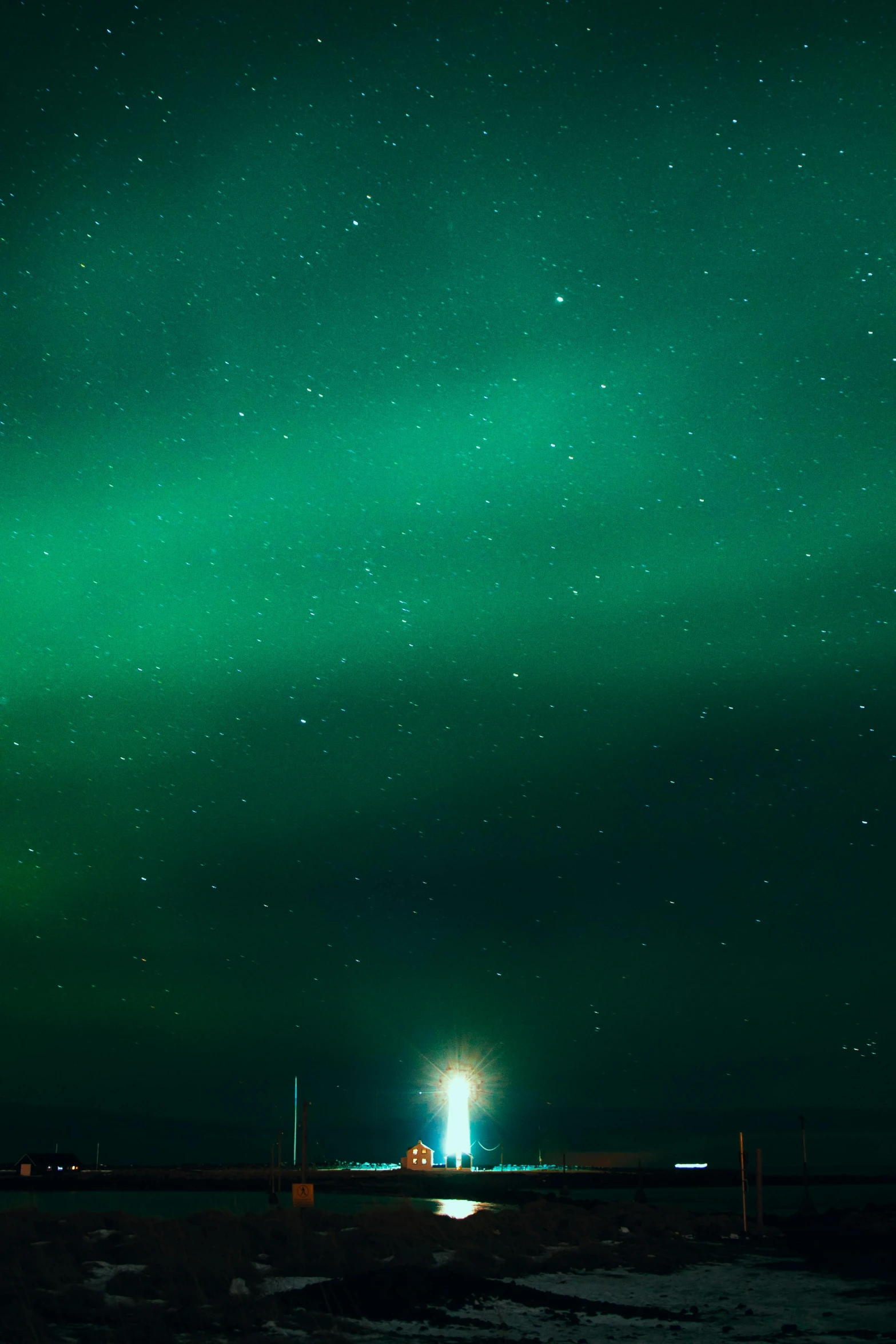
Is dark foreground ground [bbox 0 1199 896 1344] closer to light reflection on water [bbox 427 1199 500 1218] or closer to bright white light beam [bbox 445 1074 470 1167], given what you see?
light reflection on water [bbox 427 1199 500 1218]

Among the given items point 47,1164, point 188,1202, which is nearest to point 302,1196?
point 188,1202

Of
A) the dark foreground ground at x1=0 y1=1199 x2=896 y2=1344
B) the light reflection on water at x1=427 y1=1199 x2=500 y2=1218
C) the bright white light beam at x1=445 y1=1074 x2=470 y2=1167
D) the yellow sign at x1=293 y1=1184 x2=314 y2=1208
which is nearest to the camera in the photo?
the dark foreground ground at x1=0 y1=1199 x2=896 y2=1344

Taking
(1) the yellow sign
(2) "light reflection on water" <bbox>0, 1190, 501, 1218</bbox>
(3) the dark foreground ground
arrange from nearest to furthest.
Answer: (3) the dark foreground ground < (1) the yellow sign < (2) "light reflection on water" <bbox>0, 1190, 501, 1218</bbox>

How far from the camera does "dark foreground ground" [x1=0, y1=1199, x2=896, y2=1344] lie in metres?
18.3

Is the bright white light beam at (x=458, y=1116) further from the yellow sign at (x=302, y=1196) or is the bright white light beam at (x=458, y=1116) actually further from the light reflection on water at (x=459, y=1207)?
the yellow sign at (x=302, y=1196)

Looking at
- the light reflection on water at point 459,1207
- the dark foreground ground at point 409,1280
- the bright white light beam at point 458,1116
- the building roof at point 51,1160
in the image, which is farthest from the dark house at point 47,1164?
the dark foreground ground at point 409,1280

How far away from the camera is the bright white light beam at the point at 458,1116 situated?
11244 centimetres

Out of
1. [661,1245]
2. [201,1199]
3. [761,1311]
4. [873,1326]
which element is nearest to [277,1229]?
[661,1245]

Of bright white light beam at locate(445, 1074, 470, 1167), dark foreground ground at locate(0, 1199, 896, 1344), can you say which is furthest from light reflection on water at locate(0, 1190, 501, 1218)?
bright white light beam at locate(445, 1074, 470, 1167)

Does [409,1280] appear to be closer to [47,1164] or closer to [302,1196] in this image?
[302,1196]

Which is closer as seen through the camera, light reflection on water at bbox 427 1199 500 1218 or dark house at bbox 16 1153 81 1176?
light reflection on water at bbox 427 1199 500 1218

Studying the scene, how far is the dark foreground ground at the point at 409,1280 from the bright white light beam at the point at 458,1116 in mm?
77346

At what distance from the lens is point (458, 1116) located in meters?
114

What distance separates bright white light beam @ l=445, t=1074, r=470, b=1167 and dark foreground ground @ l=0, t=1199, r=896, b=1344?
77346 millimetres
